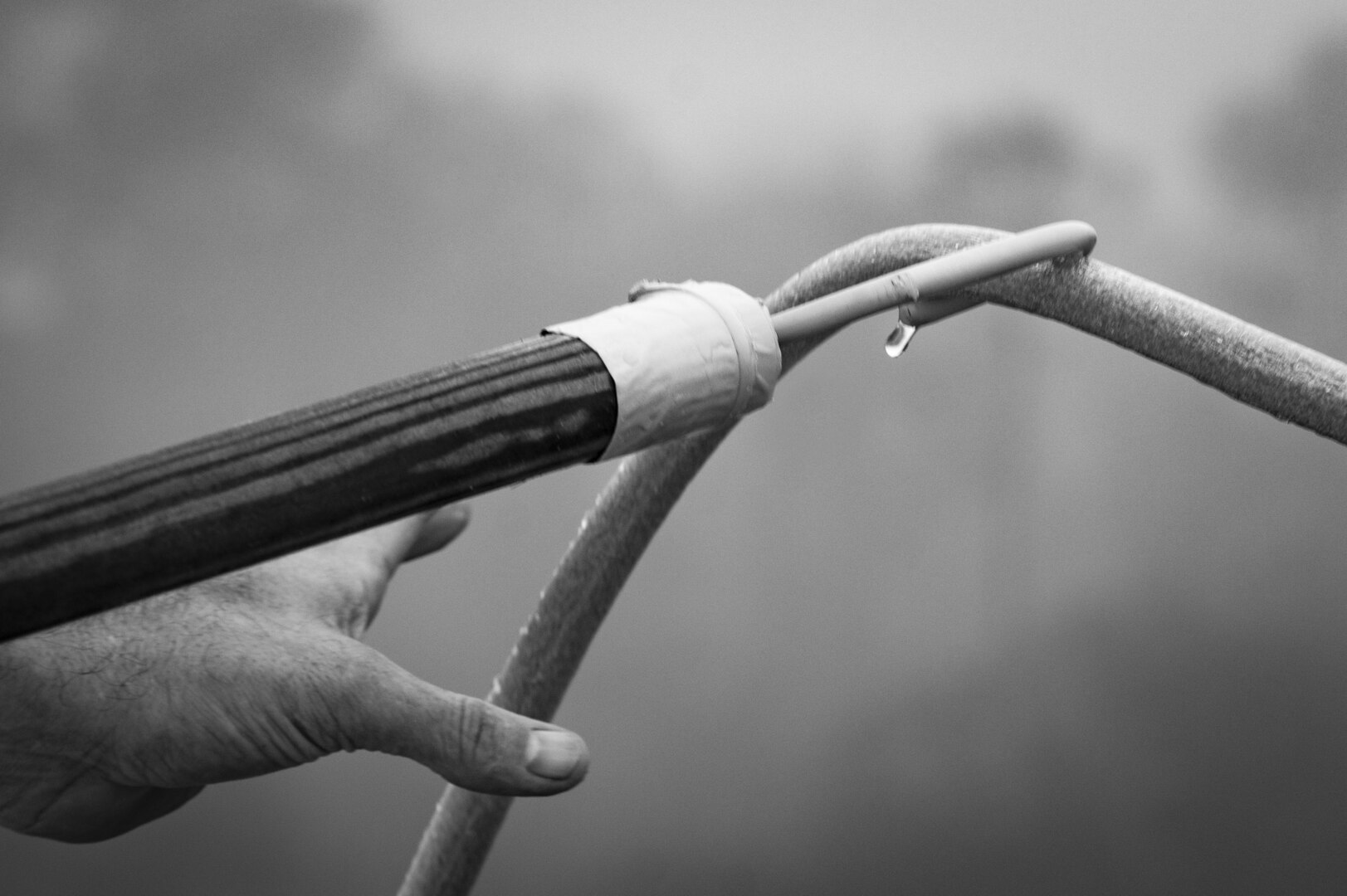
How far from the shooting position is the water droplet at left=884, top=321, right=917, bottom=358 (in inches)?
29.3

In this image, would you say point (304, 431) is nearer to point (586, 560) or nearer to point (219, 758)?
point (219, 758)

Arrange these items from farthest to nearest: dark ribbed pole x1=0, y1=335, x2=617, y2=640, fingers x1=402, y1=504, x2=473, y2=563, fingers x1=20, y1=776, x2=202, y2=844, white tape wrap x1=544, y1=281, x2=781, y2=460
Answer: fingers x1=402, y1=504, x2=473, y2=563 < fingers x1=20, y1=776, x2=202, y2=844 < white tape wrap x1=544, y1=281, x2=781, y2=460 < dark ribbed pole x1=0, y1=335, x2=617, y2=640

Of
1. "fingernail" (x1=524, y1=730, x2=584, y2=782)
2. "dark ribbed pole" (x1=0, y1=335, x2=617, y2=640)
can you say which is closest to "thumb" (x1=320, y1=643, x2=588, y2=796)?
"fingernail" (x1=524, y1=730, x2=584, y2=782)

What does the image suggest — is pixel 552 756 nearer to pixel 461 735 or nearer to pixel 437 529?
pixel 461 735

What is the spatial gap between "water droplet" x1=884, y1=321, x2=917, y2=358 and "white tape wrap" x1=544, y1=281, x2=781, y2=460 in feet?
0.21

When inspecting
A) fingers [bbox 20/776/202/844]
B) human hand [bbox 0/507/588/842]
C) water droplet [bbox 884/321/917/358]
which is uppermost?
water droplet [bbox 884/321/917/358]

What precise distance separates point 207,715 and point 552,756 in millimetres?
202

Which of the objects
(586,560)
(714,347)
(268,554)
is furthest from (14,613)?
(586,560)

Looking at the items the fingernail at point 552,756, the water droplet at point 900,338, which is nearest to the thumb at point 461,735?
the fingernail at point 552,756

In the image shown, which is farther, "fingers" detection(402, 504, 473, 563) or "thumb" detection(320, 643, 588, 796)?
"fingers" detection(402, 504, 473, 563)

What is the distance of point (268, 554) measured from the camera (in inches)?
23.8

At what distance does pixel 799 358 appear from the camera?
93 centimetres

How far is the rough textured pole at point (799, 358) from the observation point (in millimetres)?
723

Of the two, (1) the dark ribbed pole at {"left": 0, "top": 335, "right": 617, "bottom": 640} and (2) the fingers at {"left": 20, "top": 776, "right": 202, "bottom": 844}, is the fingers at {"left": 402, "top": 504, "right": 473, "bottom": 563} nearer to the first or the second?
(2) the fingers at {"left": 20, "top": 776, "right": 202, "bottom": 844}
